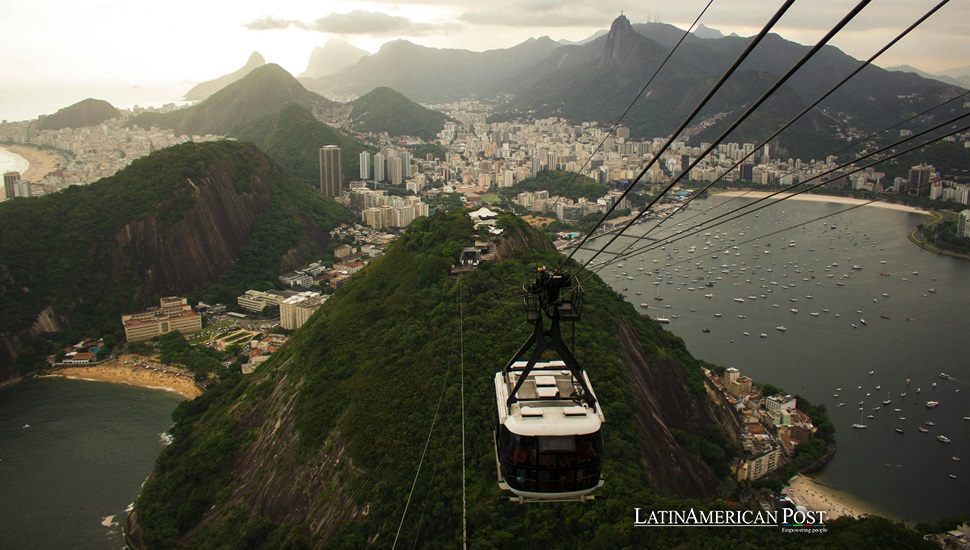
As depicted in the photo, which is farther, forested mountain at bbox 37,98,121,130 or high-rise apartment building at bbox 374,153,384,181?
forested mountain at bbox 37,98,121,130

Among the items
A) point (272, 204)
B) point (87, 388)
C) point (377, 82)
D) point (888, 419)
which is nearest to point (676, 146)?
point (272, 204)

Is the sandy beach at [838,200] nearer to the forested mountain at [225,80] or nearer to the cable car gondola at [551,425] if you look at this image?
the cable car gondola at [551,425]

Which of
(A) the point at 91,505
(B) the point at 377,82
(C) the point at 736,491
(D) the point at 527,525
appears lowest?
(A) the point at 91,505

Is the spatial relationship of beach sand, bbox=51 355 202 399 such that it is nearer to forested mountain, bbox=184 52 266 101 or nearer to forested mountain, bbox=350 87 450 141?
forested mountain, bbox=350 87 450 141

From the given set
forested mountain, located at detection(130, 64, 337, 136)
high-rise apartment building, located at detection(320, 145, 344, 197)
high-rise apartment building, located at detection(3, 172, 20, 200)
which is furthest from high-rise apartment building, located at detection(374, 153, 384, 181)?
high-rise apartment building, located at detection(3, 172, 20, 200)

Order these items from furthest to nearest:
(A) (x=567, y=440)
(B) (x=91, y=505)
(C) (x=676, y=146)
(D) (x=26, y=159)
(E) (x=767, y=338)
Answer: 1. (C) (x=676, y=146)
2. (D) (x=26, y=159)
3. (E) (x=767, y=338)
4. (B) (x=91, y=505)
5. (A) (x=567, y=440)

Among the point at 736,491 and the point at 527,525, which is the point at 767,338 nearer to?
the point at 736,491

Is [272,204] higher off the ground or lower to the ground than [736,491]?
higher

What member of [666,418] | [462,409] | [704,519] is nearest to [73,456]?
[462,409]
